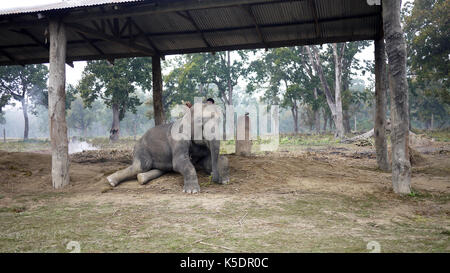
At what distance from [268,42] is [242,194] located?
17.2 feet

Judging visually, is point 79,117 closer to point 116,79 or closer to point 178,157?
point 116,79

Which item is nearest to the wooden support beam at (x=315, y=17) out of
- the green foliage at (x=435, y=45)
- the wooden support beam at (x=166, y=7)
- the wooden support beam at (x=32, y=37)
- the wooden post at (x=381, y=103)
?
the wooden support beam at (x=166, y=7)

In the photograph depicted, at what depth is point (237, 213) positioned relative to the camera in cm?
471

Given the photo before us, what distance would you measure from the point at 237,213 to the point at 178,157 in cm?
259

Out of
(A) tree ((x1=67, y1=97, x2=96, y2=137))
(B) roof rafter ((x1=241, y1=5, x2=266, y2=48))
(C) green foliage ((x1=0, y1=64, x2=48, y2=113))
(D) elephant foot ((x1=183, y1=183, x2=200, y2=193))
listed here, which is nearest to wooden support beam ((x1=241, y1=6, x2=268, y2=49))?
(B) roof rafter ((x1=241, y1=5, x2=266, y2=48))

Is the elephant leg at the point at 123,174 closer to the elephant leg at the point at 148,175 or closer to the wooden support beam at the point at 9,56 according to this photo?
the elephant leg at the point at 148,175

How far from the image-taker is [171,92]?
38062mm

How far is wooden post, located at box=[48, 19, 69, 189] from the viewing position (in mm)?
7195

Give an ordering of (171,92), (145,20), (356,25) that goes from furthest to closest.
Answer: (171,92), (145,20), (356,25)

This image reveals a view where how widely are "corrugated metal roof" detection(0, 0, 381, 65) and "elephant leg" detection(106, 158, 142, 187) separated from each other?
3398 mm

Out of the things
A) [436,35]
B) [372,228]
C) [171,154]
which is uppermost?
[436,35]

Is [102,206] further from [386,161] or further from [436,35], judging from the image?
[436,35]

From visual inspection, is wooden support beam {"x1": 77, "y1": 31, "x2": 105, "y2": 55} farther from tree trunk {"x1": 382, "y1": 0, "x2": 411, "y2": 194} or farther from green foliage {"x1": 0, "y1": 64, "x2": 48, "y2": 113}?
green foliage {"x1": 0, "y1": 64, "x2": 48, "y2": 113}
